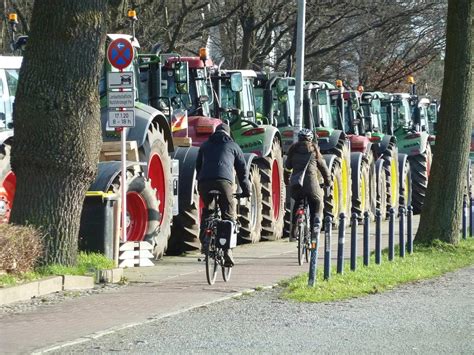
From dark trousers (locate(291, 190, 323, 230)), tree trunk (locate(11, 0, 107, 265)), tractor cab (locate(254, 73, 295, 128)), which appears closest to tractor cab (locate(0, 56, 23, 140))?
tree trunk (locate(11, 0, 107, 265))

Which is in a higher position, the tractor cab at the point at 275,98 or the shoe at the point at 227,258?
the tractor cab at the point at 275,98

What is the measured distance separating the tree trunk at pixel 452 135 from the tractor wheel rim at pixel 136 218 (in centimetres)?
500

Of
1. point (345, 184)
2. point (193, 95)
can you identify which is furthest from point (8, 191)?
point (345, 184)

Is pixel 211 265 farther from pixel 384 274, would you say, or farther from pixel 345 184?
pixel 345 184

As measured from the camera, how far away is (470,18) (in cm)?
1836

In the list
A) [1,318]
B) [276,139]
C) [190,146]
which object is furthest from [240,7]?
[1,318]

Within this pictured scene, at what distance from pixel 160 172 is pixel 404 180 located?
Answer: 14910 mm

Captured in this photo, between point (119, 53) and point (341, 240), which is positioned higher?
point (119, 53)

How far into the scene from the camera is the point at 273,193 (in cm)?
2327

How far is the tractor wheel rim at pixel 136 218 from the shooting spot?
16656 millimetres

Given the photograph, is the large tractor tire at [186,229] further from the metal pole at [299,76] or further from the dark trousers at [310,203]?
the metal pole at [299,76]

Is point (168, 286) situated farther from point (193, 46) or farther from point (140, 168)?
point (193, 46)

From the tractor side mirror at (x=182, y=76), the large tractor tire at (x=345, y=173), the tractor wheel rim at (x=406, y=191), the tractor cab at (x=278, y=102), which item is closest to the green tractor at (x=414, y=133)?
the tractor wheel rim at (x=406, y=191)

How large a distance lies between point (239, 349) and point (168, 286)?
459 cm
